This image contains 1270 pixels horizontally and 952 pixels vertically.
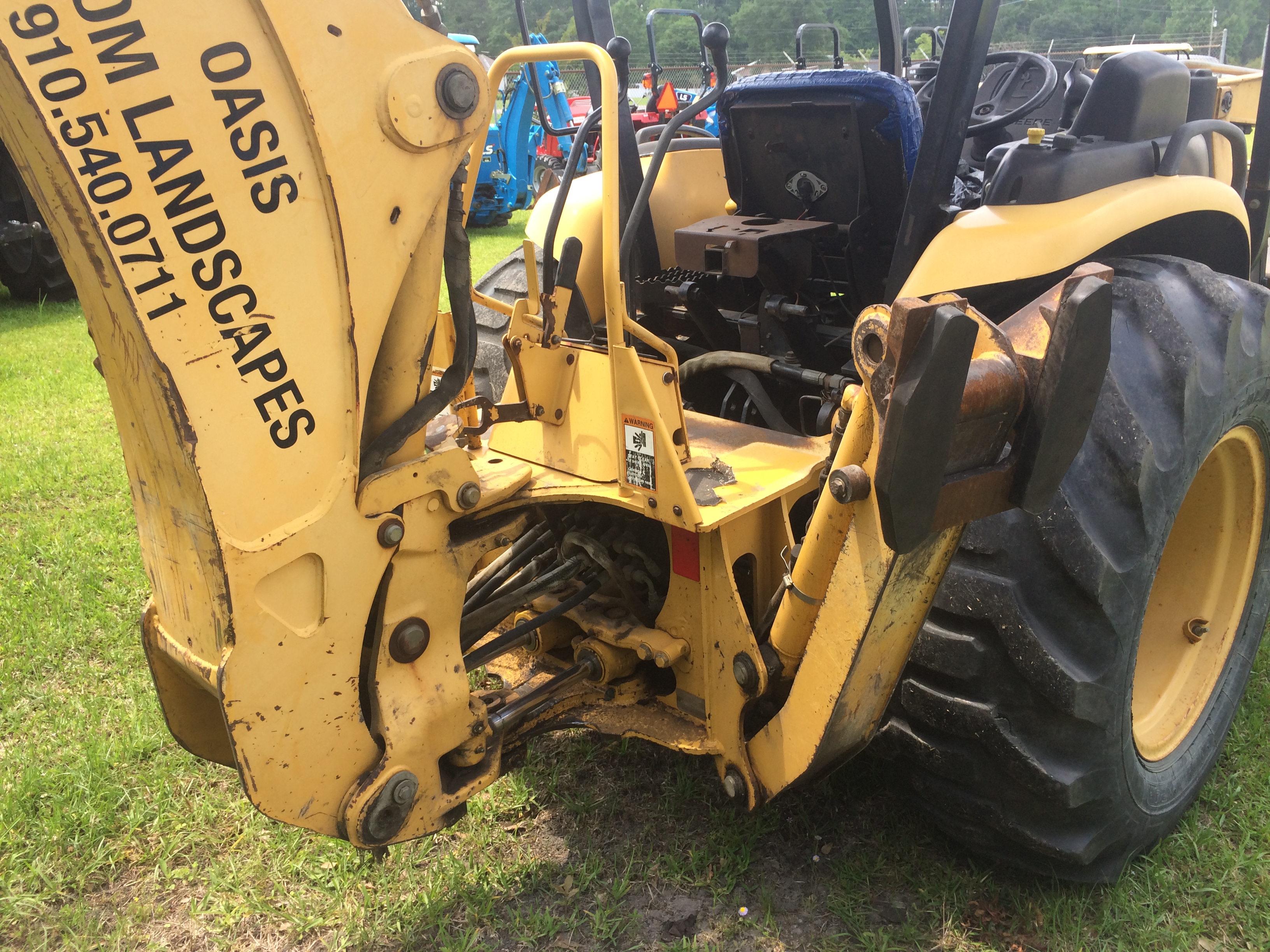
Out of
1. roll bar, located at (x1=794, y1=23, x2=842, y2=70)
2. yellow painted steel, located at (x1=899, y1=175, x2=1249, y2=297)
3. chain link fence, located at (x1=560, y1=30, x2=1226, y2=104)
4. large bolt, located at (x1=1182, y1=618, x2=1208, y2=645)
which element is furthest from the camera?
chain link fence, located at (x1=560, y1=30, x2=1226, y2=104)

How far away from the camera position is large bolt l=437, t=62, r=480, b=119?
64.3 inches

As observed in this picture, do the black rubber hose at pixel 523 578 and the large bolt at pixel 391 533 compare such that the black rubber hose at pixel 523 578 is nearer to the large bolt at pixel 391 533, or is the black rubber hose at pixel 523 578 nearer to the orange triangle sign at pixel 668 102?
the large bolt at pixel 391 533

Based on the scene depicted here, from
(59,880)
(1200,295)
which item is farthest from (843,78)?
(59,880)

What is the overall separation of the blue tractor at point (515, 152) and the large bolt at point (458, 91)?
12.0 metres

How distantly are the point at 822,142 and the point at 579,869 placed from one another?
1.97m

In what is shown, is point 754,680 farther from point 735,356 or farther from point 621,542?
point 735,356

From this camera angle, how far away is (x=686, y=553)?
2281 mm

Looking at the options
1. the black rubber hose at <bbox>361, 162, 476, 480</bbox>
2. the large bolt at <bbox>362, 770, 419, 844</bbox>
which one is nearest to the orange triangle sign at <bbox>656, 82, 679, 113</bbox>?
the black rubber hose at <bbox>361, 162, 476, 480</bbox>

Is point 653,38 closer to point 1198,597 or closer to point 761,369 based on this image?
Result: point 761,369

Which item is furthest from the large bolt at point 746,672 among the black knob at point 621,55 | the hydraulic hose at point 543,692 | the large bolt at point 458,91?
the black knob at point 621,55

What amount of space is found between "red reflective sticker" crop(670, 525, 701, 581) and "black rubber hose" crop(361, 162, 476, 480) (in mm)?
626

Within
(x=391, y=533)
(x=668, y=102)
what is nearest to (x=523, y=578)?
(x=391, y=533)

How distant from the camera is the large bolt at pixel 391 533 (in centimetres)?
182

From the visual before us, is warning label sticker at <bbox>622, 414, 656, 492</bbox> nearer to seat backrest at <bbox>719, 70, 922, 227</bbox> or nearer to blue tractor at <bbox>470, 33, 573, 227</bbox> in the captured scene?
seat backrest at <bbox>719, 70, 922, 227</bbox>
